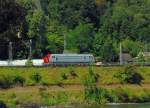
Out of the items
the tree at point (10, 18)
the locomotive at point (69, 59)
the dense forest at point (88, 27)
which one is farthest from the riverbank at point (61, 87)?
the dense forest at point (88, 27)

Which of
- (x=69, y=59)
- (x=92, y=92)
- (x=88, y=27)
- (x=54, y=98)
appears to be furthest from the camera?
(x=88, y=27)

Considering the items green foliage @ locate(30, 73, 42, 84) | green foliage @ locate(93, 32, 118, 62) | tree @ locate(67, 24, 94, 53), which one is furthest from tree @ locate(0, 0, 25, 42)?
tree @ locate(67, 24, 94, 53)

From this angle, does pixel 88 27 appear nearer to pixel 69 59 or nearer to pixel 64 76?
pixel 69 59

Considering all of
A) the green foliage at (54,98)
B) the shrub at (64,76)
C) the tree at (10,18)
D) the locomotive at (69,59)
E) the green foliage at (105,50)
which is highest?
the tree at (10,18)

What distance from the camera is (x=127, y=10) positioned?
11738 cm

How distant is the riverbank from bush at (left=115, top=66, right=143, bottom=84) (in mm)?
388

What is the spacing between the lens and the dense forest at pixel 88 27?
91500mm

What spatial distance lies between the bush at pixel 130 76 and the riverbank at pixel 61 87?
388 mm

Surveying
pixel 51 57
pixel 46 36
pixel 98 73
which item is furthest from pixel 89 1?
pixel 98 73

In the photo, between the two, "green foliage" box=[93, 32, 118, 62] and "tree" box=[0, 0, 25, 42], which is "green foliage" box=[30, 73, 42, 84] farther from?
"green foliage" box=[93, 32, 118, 62]

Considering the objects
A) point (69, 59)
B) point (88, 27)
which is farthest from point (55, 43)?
point (69, 59)

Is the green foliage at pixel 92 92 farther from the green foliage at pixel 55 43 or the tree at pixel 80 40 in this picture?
the tree at pixel 80 40

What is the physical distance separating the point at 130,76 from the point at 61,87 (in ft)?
23.8

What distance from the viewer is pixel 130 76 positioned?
6309 centimetres
